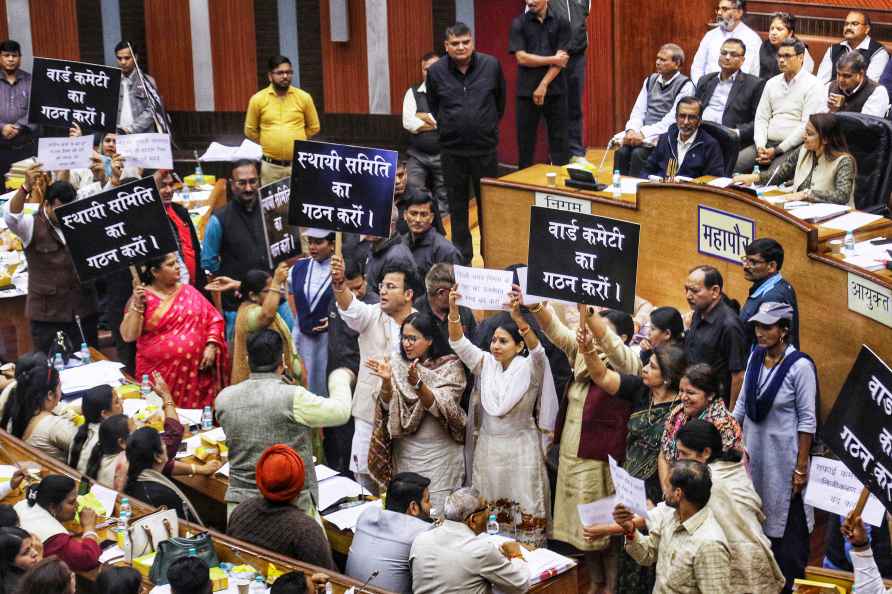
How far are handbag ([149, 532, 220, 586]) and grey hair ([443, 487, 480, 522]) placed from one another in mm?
961

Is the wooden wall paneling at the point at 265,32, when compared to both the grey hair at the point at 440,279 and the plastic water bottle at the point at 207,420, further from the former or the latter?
the grey hair at the point at 440,279

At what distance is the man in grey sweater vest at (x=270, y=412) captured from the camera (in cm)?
521

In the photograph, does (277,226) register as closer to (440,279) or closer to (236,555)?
(440,279)

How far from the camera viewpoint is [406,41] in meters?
12.8

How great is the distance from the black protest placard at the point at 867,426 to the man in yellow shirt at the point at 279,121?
633 centimetres

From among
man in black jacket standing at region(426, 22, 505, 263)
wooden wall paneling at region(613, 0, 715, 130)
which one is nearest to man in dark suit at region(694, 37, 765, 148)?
man in black jacket standing at region(426, 22, 505, 263)

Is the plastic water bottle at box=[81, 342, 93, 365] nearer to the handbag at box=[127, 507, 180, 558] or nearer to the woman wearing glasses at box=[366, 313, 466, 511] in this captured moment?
the woman wearing glasses at box=[366, 313, 466, 511]

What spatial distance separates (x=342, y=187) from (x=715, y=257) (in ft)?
7.83

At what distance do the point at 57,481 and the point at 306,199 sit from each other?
2.14m

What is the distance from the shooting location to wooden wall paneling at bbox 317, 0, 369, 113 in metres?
13.0

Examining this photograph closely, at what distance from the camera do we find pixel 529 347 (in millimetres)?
5711

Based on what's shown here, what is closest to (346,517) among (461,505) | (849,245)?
(461,505)

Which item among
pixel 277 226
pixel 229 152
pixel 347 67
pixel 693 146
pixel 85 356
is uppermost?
pixel 347 67

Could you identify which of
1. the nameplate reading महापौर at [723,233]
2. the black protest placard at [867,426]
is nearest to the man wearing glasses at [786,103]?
the nameplate reading महापौर at [723,233]
